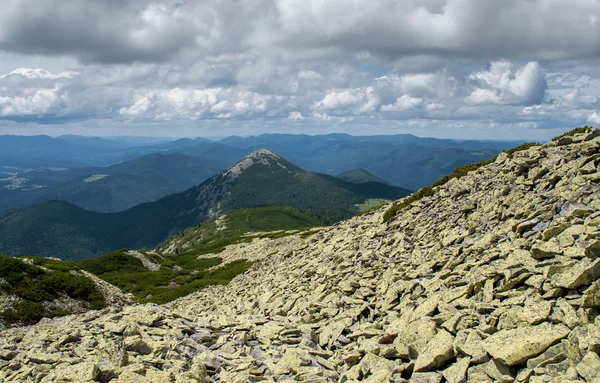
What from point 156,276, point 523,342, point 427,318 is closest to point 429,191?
point 427,318

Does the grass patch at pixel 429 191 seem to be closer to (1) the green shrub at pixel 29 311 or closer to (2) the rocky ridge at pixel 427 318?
(2) the rocky ridge at pixel 427 318

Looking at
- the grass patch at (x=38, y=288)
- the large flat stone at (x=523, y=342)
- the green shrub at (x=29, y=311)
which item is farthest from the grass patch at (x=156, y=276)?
the large flat stone at (x=523, y=342)

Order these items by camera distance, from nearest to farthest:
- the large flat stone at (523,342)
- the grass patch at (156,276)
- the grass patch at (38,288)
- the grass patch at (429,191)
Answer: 1. the large flat stone at (523,342)
2. the grass patch at (429,191)
3. the grass patch at (38,288)
4. the grass patch at (156,276)

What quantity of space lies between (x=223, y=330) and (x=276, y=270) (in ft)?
68.0

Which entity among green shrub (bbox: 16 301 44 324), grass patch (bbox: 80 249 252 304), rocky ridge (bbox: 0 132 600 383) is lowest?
grass patch (bbox: 80 249 252 304)

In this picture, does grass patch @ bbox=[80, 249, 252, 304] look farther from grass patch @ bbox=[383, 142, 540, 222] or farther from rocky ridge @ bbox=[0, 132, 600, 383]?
rocky ridge @ bbox=[0, 132, 600, 383]

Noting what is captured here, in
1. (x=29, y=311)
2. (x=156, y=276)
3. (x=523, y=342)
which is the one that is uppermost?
(x=523, y=342)

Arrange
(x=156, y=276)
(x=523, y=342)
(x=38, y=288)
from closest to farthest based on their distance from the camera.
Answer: (x=523, y=342) < (x=38, y=288) < (x=156, y=276)

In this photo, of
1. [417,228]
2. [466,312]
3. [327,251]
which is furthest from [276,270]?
[466,312]

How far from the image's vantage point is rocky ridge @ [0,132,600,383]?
40.5ft

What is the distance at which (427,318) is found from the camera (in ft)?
52.3

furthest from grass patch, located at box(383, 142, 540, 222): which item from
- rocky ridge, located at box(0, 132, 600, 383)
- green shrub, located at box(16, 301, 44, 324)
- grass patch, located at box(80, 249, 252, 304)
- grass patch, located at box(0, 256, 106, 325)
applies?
green shrub, located at box(16, 301, 44, 324)

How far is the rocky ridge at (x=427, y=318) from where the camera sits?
1234 centimetres

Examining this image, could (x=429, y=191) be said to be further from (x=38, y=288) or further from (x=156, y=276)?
(x=156, y=276)
